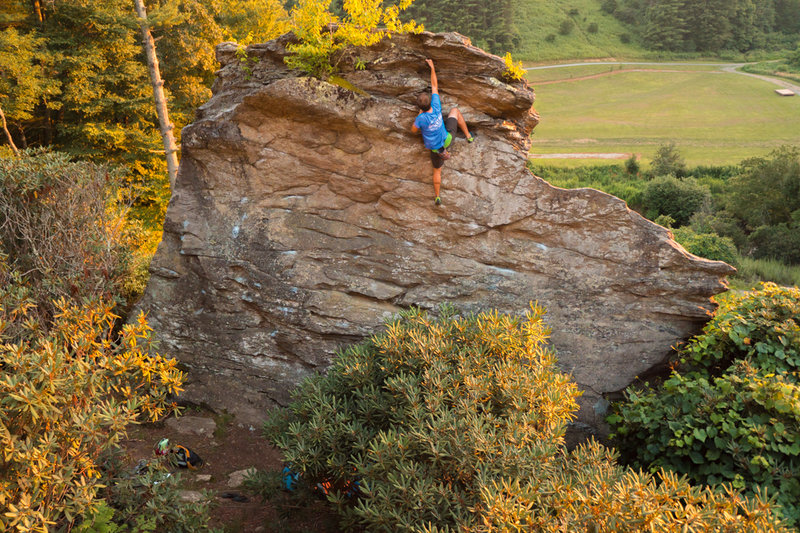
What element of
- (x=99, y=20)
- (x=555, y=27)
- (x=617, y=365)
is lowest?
(x=617, y=365)

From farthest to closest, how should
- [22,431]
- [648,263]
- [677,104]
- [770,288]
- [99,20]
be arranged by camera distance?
[677,104] → [99,20] → [648,263] → [770,288] → [22,431]

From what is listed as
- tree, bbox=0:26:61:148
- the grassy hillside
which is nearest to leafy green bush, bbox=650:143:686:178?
the grassy hillside

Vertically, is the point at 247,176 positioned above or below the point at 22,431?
above

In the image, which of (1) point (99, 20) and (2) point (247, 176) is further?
(1) point (99, 20)

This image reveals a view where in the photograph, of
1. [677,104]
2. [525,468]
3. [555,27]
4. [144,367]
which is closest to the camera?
[525,468]

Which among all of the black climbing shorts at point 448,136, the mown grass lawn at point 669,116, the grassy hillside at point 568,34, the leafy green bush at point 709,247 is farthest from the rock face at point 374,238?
the grassy hillside at point 568,34

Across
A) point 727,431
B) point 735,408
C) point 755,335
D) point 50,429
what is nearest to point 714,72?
point 755,335

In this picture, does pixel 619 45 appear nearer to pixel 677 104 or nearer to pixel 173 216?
pixel 677 104

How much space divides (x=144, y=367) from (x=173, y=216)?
523 cm

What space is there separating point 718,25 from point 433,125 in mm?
73340

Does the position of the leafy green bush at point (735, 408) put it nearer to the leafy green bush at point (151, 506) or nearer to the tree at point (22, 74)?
the leafy green bush at point (151, 506)

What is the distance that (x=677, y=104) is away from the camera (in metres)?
51.8

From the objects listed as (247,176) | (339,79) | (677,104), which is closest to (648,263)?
(339,79)

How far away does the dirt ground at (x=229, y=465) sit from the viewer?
6.09 meters
